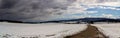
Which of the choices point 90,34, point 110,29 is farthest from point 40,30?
point 110,29

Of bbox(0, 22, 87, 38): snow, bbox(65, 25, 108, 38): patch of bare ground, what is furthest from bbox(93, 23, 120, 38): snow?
bbox(0, 22, 87, 38): snow

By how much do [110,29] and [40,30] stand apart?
1.90 feet

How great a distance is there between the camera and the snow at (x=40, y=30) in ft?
6.98

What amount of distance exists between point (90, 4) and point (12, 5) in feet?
2.36

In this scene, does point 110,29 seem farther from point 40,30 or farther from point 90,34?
point 40,30

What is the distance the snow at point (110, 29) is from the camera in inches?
81.4

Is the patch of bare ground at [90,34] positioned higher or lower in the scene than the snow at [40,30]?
lower

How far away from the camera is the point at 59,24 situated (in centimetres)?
247

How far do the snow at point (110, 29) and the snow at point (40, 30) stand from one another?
0.15 metres

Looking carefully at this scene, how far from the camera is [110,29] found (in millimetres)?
2213

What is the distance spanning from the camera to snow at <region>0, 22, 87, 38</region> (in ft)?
6.98

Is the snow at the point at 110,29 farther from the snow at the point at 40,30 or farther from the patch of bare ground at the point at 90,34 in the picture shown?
the snow at the point at 40,30

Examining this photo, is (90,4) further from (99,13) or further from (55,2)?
(55,2)

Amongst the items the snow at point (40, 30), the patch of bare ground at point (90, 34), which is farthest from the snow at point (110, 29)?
the snow at point (40, 30)
